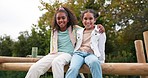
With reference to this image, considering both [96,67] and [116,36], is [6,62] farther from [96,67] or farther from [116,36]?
[116,36]

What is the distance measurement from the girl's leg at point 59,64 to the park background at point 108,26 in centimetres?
793

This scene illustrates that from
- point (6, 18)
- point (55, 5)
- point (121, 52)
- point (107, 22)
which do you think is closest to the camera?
point (121, 52)

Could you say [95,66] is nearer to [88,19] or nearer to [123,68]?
[123,68]

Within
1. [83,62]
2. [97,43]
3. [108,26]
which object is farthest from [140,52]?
[108,26]

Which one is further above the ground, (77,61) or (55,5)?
(55,5)

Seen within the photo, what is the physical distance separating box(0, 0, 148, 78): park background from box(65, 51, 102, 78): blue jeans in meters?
7.97

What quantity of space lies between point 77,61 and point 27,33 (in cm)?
1054

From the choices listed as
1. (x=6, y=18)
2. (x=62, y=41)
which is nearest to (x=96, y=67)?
(x=62, y=41)

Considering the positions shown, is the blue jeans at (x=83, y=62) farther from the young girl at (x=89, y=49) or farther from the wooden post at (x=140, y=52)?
the wooden post at (x=140, y=52)

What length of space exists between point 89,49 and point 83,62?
20 centimetres

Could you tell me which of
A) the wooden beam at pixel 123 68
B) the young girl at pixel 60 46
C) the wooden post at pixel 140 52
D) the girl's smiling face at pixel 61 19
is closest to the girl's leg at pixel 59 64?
the young girl at pixel 60 46

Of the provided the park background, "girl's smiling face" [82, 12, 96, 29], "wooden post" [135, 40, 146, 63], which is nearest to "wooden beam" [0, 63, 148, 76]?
"girl's smiling face" [82, 12, 96, 29]

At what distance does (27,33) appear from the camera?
532 inches

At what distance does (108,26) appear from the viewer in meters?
12.0
